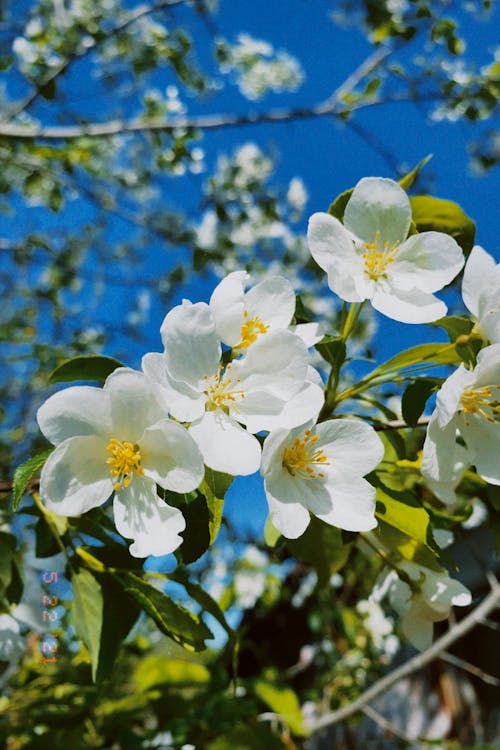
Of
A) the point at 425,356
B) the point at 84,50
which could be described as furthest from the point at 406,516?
the point at 84,50

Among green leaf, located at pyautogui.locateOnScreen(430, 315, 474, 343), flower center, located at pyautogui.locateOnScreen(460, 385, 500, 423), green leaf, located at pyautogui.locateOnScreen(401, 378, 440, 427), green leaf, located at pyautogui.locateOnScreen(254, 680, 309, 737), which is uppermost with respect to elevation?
green leaf, located at pyautogui.locateOnScreen(430, 315, 474, 343)

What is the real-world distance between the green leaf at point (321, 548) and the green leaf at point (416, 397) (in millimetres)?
187

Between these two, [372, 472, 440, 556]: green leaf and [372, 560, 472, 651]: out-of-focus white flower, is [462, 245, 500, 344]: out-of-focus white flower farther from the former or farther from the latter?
[372, 560, 472, 651]: out-of-focus white flower

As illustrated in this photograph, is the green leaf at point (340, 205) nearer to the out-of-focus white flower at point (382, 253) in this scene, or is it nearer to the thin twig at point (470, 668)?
the out-of-focus white flower at point (382, 253)

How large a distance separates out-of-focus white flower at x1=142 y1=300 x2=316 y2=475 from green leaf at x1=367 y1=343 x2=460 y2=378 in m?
0.18

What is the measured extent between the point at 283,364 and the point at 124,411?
172 millimetres

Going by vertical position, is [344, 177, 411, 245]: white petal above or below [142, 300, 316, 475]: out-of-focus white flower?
above

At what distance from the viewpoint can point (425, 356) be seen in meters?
0.87

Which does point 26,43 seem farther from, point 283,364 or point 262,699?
point 283,364

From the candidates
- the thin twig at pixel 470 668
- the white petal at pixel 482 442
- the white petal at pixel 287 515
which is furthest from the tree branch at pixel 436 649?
the white petal at pixel 287 515

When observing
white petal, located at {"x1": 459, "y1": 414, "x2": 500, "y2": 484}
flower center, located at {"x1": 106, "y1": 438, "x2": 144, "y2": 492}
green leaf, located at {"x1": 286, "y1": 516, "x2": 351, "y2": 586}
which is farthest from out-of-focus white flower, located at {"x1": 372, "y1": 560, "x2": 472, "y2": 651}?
flower center, located at {"x1": 106, "y1": 438, "x2": 144, "y2": 492}

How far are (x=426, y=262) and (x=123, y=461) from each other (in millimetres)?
449

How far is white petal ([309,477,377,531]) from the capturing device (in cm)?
74

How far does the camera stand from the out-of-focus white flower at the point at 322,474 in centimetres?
73
